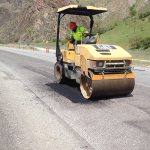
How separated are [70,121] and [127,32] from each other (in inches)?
1554

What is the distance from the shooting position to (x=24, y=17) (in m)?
81.8

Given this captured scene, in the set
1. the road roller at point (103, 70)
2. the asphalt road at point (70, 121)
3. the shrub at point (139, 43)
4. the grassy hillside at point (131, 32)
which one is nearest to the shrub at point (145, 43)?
the shrub at point (139, 43)

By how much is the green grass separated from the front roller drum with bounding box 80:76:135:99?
30007 mm

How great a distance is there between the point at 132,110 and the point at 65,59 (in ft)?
13.9

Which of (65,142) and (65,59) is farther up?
(65,59)

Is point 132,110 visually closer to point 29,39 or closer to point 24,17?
point 29,39

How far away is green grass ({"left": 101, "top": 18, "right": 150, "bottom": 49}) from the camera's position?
4222 cm

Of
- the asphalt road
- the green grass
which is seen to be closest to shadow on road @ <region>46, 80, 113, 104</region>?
the asphalt road

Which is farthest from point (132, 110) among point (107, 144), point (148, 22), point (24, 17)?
point (24, 17)

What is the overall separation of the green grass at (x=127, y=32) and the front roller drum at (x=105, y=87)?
3001 cm

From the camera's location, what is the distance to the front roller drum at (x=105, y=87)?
996 centimetres

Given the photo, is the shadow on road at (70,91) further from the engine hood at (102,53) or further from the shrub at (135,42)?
the shrub at (135,42)

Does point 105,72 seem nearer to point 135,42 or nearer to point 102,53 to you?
point 102,53

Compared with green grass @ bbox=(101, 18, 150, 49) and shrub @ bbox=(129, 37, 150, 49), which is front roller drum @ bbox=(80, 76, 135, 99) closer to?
shrub @ bbox=(129, 37, 150, 49)
